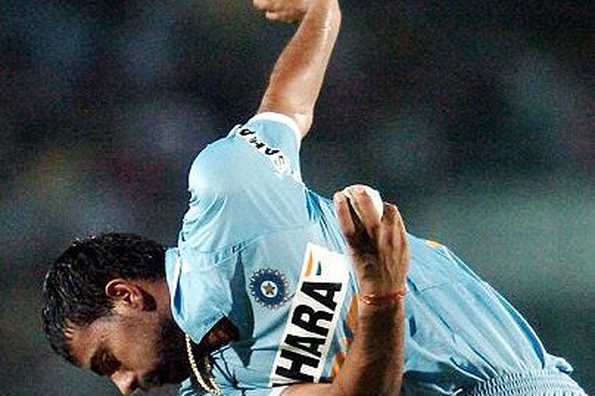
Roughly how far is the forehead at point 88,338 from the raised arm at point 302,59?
0.58 metres

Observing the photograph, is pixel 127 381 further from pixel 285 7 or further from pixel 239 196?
pixel 285 7

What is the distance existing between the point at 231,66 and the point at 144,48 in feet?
1.22

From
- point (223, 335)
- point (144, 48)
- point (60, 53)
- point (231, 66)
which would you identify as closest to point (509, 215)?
point (231, 66)

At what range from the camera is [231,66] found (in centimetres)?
470

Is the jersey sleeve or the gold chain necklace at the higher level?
the jersey sleeve

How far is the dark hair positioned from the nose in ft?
0.32

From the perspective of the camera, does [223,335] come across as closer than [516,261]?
Yes

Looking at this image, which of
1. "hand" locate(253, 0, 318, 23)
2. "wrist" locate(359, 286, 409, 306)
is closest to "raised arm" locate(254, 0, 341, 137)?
"hand" locate(253, 0, 318, 23)

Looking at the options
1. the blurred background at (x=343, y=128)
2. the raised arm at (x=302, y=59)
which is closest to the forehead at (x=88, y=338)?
the raised arm at (x=302, y=59)

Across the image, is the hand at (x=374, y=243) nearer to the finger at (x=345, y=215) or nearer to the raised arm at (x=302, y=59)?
the finger at (x=345, y=215)

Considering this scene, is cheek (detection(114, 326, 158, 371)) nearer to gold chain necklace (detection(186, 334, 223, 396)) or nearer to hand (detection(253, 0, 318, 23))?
gold chain necklace (detection(186, 334, 223, 396))

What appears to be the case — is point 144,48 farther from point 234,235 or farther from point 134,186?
point 234,235

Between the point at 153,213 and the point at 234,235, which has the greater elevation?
the point at 234,235

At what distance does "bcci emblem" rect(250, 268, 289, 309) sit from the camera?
2.11 metres
